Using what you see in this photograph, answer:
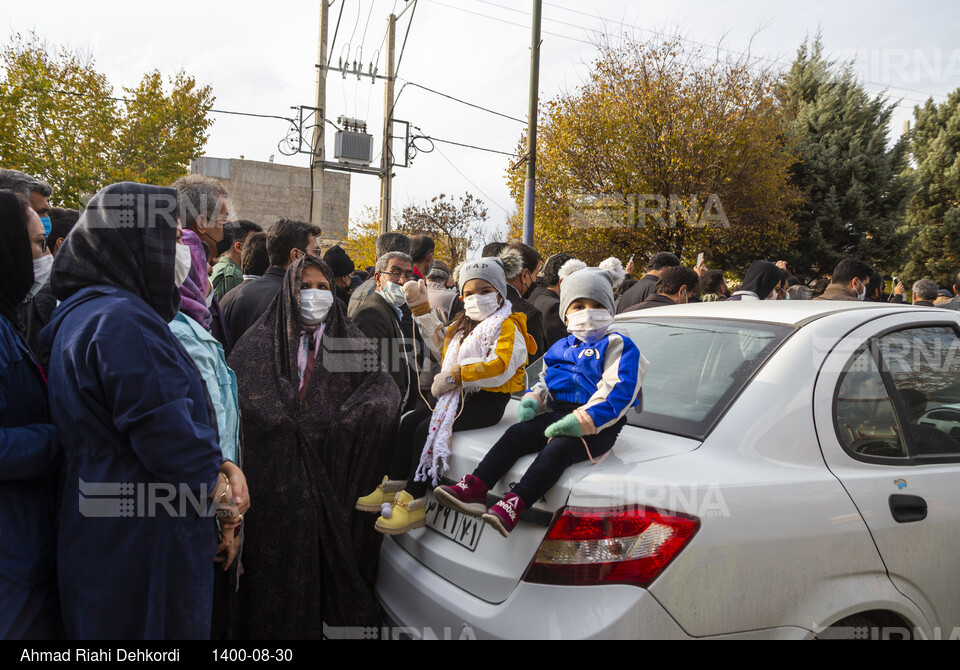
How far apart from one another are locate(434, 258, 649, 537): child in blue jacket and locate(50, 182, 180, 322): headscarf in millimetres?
1209

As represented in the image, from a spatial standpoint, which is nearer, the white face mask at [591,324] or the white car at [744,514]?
the white car at [744,514]

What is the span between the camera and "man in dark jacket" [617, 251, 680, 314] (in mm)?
5918

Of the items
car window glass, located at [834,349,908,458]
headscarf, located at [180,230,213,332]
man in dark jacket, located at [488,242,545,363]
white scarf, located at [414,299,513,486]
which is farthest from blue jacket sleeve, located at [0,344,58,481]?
car window glass, located at [834,349,908,458]

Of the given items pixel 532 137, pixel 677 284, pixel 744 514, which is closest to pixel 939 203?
pixel 532 137

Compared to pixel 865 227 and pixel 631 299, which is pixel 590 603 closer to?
pixel 631 299

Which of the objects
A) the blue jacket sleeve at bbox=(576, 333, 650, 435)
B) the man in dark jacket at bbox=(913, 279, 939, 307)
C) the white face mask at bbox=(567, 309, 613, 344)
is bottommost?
the blue jacket sleeve at bbox=(576, 333, 650, 435)

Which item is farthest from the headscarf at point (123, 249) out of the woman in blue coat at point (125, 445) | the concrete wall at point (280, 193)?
the concrete wall at point (280, 193)

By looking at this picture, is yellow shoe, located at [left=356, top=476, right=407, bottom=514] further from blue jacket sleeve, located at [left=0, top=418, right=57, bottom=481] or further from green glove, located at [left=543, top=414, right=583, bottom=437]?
blue jacket sleeve, located at [left=0, top=418, right=57, bottom=481]

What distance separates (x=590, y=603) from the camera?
1868 millimetres

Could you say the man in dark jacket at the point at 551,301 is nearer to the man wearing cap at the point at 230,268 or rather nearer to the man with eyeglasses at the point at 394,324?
the man with eyeglasses at the point at 394,324

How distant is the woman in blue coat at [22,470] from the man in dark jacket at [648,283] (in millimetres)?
4791

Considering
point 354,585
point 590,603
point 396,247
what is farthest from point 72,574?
point 396,247

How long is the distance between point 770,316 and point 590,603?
1.45m

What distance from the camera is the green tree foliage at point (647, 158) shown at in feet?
45.6
